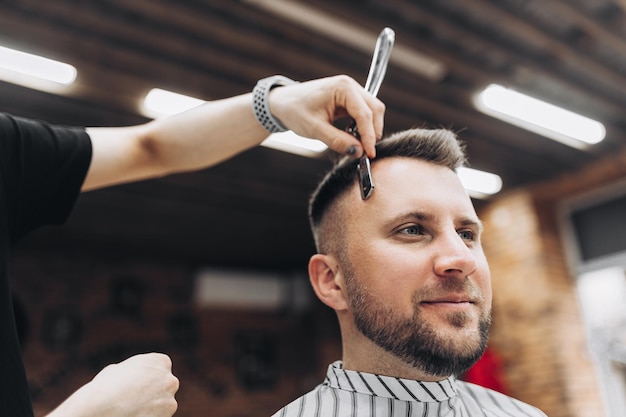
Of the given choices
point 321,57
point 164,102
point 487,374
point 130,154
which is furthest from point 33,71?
point 487,374

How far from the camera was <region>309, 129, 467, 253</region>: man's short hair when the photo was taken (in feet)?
4.66

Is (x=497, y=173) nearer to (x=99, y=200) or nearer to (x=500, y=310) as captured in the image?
(x=500, y=310)

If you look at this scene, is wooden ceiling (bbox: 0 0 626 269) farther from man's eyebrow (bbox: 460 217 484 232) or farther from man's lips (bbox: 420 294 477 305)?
man's lips (bbox: 420 294 477 305)

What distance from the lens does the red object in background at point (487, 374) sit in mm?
5293

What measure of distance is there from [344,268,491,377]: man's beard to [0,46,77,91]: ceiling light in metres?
2.93

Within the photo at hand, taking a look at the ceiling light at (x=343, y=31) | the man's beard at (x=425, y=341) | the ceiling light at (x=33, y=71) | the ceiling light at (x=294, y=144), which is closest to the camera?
the man's beard at (x=425, y=341)

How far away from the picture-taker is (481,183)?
5.71m

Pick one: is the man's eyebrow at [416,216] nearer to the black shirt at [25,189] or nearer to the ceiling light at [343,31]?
the black shirt at [25,189]

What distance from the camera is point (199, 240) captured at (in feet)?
22.4

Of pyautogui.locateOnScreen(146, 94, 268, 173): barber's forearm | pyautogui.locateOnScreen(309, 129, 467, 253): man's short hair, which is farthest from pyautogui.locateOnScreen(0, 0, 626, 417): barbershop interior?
pyautogui.locateOnScreen(146, 94, 268, 173): barber's forearm

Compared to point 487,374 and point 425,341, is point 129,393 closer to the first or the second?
point 425,341

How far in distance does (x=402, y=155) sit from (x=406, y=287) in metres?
0.39

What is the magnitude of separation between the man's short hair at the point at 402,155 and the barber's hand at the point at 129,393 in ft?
2.22

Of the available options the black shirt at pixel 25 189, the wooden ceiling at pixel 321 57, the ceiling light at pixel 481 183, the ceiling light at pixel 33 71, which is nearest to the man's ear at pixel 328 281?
the black shirt at pixel 25 189
